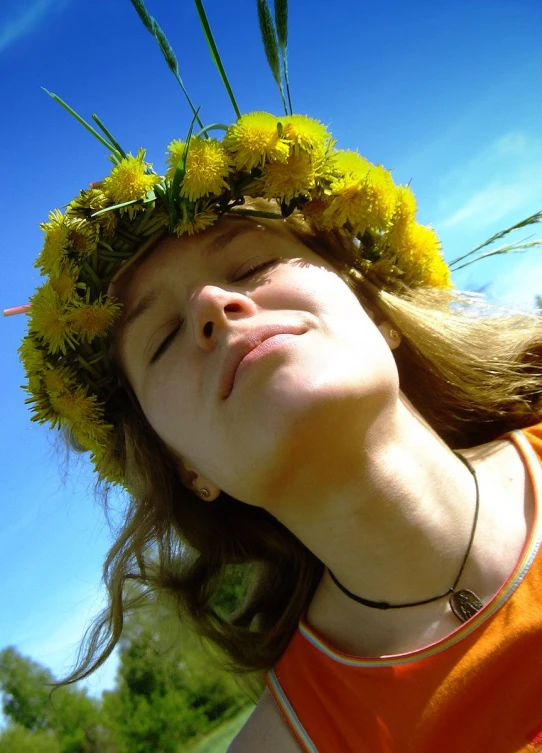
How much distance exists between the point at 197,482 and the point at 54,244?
1.24m

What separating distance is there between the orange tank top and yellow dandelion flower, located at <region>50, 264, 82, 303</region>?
1880 mm

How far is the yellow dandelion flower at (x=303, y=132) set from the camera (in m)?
2.59

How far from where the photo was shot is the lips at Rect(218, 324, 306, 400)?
84.8 inches

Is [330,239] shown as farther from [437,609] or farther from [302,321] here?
[437,609]

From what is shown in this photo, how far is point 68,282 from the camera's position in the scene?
8.95 ft

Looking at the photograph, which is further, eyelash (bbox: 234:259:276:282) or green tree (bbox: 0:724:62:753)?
green tree (bbox: 0:724:62:753)

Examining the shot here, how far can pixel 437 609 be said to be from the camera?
2324 millimetres

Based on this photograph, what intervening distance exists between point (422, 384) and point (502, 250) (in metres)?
0.86

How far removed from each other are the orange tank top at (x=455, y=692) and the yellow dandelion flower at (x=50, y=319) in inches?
70.5

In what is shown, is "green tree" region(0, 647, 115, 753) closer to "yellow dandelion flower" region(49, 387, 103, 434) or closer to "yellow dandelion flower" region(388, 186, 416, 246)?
"yellow dandelion flower" region(49, 387, 103, 434)

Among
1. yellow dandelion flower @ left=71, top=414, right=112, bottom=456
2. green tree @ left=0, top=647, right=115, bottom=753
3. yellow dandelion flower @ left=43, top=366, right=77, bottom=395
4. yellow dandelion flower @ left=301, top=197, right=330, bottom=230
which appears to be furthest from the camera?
green tree @ left=0, top=647, right=115, bottom=753

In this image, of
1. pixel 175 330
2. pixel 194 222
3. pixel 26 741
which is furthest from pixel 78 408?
pixel 26 741

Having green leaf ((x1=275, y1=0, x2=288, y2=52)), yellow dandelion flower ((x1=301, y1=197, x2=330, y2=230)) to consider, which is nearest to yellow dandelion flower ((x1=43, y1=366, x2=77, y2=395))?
yellow dandelion flower ((x1=301, y1=197, x2=330, y2=230))

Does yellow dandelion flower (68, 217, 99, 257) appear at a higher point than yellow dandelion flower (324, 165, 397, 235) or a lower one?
higher
